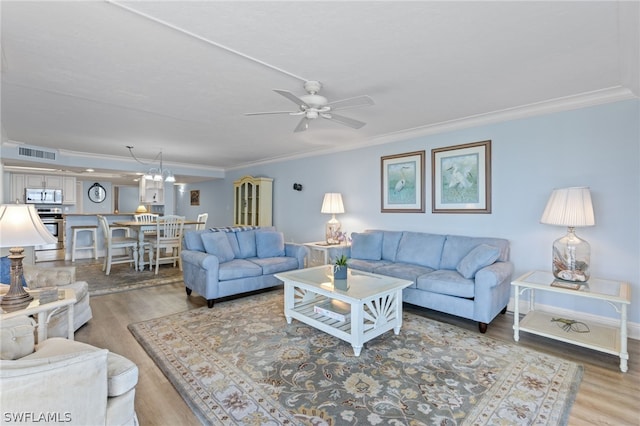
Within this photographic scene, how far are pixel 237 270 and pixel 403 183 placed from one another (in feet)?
8.61

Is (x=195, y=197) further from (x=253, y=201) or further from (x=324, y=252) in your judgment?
(x=324, y=252)

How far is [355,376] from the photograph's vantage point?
2.14 metres

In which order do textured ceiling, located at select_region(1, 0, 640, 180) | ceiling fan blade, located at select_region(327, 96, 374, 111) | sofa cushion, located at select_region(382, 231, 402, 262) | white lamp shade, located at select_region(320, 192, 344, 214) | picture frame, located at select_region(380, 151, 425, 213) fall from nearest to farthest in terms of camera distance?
textured ceiling, located at select_region(1, 0, 640, 180) → ceiling fan blade, located at select_region(327, 96, 374, 111) → sofa cushion, located at select_region(382, 231, 402, 262) → picture frame, located at select_region(380, 151, 425, 213) → white lamp shade, located at select_region(320, 192, 344, 214)

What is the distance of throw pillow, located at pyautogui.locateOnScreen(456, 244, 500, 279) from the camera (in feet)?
9.84

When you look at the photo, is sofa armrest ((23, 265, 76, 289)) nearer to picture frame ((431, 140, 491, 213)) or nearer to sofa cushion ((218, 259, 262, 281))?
sofa cushion ((218, 259, 262, 281))

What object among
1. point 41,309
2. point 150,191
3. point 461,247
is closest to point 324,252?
point 461,247

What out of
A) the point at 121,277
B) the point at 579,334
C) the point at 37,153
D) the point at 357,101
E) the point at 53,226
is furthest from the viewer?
the point at 53,226

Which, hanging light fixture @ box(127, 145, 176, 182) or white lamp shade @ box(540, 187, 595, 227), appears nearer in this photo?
white lamp shade @ box(540, 187, 595, 227)

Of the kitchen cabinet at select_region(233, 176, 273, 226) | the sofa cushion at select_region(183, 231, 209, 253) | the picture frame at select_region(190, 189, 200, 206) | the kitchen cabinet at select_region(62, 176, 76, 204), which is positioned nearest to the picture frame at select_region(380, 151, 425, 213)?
the sofa cushion at select_region(183, 231, 209, 253)

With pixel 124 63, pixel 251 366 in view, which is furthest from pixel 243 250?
pixel 124 63

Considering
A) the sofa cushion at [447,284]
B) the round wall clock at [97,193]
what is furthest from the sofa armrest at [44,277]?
the round wall clock at [97,193]

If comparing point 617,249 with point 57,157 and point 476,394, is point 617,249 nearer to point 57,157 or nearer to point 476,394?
point 476,394

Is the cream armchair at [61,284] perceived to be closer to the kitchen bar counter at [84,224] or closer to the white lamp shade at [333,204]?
the white lamp shade at [333,204]

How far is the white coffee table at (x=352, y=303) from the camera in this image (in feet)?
8.15
